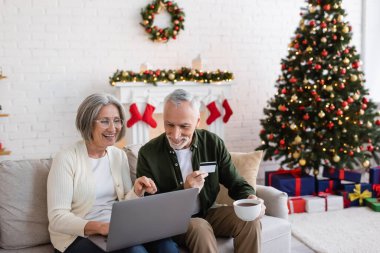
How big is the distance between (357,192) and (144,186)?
2.74 metres

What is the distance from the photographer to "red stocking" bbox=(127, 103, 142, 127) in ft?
13.0

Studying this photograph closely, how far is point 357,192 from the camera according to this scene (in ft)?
12.3

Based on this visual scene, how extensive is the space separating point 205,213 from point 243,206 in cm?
42

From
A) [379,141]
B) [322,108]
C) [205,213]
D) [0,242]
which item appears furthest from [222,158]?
[379,141]

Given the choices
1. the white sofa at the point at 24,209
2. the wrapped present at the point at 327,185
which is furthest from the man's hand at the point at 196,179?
the wrapped present at the point at 327,185

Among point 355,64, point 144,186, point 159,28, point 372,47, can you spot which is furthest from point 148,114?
point 372,47

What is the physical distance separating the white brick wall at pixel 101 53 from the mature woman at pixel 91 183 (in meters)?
2.43

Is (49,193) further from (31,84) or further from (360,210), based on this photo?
(360,210)

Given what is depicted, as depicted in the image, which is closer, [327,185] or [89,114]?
[89,114]

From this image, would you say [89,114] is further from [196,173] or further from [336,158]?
[336,158]

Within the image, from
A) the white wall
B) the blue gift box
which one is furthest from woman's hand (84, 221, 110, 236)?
the white wall

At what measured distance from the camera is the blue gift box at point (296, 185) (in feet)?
12.5

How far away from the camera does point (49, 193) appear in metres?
1.73

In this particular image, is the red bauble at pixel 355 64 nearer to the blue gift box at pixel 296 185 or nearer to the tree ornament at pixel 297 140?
the tree ornament at pixel 297 140
